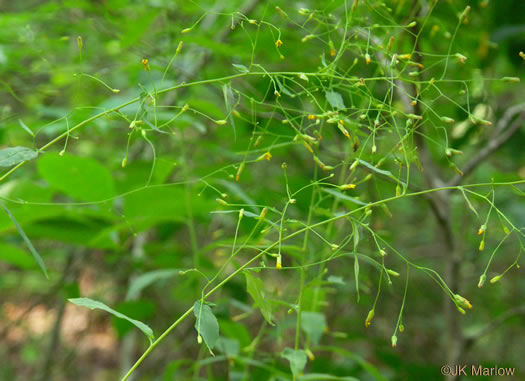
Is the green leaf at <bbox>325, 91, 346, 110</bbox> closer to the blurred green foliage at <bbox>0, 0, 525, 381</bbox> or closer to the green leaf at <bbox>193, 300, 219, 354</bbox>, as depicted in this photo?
the blurred green foliage at <bbox>0, 0, 525, 381</bbox>

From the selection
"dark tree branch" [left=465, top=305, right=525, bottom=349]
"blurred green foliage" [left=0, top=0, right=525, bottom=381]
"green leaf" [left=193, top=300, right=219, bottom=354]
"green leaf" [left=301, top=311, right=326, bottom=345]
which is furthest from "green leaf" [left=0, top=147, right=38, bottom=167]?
"dark tree branch" [left=465, top=305, right=525, bottom=349]

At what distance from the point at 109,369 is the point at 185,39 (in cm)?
278

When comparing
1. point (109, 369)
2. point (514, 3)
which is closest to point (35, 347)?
point (109, 369)

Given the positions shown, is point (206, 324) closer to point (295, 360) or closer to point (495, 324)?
point (295, 360)

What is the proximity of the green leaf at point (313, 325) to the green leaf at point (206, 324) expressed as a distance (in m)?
0.35

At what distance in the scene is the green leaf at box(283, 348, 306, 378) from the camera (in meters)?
0.71

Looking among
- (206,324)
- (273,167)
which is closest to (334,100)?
(206,324)

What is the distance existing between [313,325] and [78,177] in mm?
541

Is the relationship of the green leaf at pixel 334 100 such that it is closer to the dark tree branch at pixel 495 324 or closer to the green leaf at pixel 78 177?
the green leaf at pixel 78 177

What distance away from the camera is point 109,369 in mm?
3303

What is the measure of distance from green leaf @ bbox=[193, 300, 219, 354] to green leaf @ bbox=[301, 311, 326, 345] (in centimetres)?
35

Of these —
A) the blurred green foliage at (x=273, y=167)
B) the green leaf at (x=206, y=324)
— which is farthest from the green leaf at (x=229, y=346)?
the green leaf at (x=206, y=324)

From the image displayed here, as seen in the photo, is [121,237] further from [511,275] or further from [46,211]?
[511,275]

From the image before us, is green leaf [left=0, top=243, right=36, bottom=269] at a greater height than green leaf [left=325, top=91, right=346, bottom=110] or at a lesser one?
lesser
